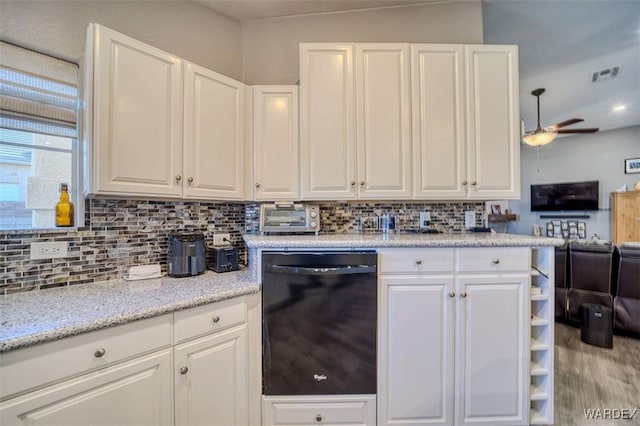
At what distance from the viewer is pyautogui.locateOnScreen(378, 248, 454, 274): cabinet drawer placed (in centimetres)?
148

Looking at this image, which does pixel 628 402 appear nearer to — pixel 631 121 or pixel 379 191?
pixel 379 191

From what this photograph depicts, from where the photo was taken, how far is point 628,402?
176 centimetres

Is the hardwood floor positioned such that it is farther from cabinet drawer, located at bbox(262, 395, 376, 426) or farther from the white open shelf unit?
cabinet drawer, located at bbox(262, 395, 376, 426)

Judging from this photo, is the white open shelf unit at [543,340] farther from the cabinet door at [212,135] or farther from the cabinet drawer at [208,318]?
the cabinet door at [212,135]

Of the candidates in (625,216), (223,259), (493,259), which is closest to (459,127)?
(493,259)

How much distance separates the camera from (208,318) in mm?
1252

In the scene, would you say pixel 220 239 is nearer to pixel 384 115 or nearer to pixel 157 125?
pixel 157 125

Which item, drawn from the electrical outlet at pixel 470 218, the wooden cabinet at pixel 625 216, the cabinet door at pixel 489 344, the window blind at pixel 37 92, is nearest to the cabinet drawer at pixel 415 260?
the cabinet door at pixel 489 344

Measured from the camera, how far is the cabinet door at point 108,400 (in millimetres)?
864

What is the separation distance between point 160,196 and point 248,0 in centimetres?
160

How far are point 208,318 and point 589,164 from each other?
26.7ft

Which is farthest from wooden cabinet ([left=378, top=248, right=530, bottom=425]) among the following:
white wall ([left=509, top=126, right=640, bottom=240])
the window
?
white wall ([left=509, top=126, right=640, bottom=240])

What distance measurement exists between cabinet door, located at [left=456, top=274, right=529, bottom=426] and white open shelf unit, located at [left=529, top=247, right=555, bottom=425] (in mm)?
111

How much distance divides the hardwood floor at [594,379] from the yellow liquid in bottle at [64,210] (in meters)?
3.03
